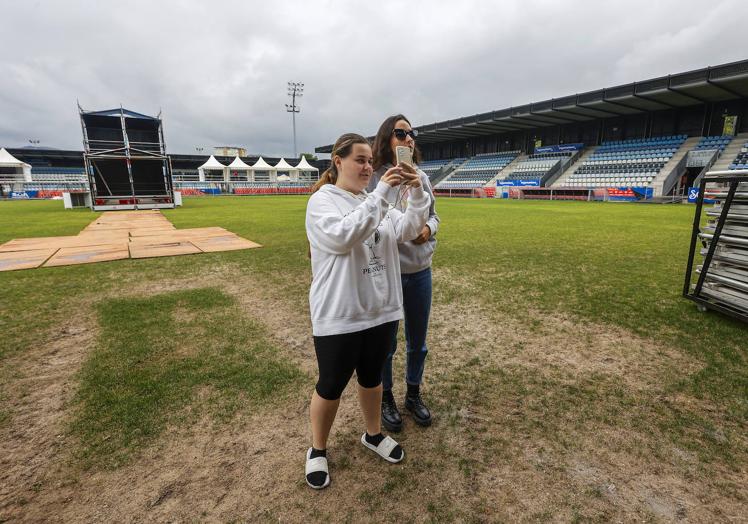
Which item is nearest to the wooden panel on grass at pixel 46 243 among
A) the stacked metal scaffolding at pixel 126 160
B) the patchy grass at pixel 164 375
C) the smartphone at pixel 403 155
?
the patchy grass at pixel 164 375

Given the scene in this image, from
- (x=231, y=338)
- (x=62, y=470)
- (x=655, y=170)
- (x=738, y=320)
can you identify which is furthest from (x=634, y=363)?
(x=655, y=170)

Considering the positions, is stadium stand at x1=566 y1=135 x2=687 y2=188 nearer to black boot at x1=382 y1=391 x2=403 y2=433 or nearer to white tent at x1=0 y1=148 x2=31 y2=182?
black boot at x1=382 y1=391 x2=403 y2=433

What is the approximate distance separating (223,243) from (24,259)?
360 cm

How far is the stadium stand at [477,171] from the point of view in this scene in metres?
41.8

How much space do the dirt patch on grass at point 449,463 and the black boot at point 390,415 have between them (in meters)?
0.10

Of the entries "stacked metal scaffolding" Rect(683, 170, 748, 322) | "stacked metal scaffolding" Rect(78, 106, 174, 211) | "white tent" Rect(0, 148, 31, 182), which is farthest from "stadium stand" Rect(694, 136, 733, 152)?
"white tent" Rect(0, 148, 31, 182)

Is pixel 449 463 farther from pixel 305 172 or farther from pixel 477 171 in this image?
pixel 305 172

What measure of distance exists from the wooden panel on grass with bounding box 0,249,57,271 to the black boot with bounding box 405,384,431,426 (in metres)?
7.35

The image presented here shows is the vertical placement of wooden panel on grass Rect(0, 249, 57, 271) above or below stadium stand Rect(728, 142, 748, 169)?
below

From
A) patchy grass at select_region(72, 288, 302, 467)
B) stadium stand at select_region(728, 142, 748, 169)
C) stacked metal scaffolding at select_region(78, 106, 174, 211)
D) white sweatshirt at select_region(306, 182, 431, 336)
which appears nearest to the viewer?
white sweatshirt at select_region(306, 182, 431, 336)

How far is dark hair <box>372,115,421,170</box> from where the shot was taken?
2270 mm

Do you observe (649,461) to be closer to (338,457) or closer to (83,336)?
(338,457)

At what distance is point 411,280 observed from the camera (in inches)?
96.0

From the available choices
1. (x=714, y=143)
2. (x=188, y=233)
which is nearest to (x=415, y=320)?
(x=188, y=233)
